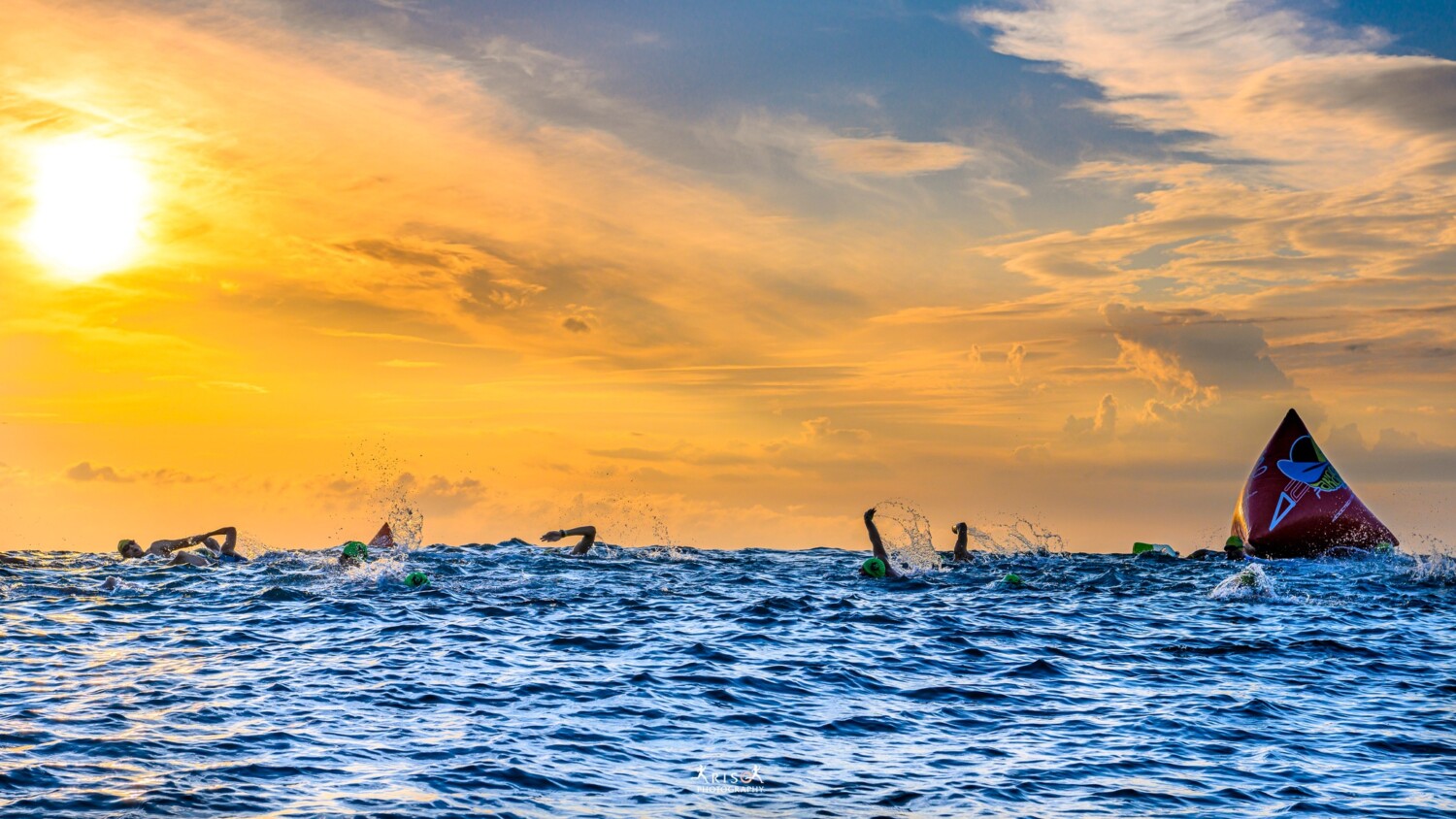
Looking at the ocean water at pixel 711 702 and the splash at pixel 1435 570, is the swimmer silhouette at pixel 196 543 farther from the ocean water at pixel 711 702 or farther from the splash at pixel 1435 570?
the splash at pixel 1435 570

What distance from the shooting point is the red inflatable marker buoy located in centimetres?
3709

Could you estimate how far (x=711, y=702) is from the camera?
16.5 metres

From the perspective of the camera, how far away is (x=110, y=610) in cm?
2447

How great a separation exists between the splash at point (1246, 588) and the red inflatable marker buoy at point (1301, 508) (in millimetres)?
5931

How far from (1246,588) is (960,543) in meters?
9.26

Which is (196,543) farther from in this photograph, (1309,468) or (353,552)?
(1309,468)

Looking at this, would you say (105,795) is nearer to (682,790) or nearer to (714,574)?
(682,790)

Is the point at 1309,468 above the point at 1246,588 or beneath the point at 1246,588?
above

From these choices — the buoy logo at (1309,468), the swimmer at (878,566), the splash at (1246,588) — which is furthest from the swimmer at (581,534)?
the buoy logo at (1309,468)

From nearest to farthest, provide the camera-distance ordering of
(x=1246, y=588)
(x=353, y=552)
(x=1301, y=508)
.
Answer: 1. (x=1246, y=588)
2. (x=353, y=552)
3. (x=1301, y=508)

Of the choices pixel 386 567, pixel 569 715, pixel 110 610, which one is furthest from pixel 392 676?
pixel 386 567

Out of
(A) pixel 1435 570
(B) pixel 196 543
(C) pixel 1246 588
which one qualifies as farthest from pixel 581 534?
(A) pixel 1435 570

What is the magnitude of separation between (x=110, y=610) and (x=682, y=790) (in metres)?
18.0

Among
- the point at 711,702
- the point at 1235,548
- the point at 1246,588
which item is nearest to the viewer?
the point at 711,702
